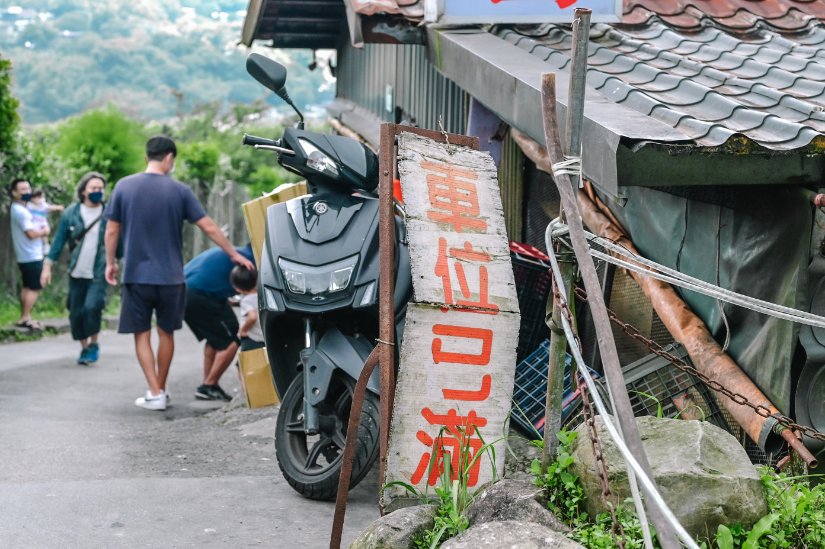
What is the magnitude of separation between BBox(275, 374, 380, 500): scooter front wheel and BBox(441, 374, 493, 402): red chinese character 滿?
82cm

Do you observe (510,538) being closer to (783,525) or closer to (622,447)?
(622,447)

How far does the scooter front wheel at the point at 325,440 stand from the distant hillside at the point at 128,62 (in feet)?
201

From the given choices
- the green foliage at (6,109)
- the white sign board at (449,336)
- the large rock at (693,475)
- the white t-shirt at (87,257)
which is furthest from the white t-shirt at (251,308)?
the green foliage at (6,109)

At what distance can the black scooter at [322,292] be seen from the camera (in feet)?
17.1

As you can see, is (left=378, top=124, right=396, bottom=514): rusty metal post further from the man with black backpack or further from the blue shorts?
the man with black backpack

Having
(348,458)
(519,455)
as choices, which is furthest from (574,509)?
(519,455)

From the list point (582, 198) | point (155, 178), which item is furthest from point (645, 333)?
point (155, 178)

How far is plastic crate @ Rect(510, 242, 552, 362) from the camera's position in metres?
6.43

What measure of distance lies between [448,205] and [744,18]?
332 cm

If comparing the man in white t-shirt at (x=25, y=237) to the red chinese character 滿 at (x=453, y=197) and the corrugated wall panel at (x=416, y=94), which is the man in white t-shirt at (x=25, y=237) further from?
the red chinese character 滿 at (x=453, y=197)

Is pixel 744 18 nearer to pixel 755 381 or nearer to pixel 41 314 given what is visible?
pixel 755 381

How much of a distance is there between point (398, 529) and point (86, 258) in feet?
25.8

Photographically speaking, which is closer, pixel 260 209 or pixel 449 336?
pixel 449 336

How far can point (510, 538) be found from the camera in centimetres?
336
